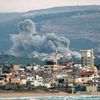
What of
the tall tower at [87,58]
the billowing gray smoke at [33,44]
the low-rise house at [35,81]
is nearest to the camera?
the low-rise house at [35,81]

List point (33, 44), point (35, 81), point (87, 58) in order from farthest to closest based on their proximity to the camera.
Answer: point (33, 44) → point (87, 58) → point (35, 81)

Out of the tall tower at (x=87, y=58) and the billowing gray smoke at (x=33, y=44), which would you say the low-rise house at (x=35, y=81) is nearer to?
the tall tower at (x=87, y=58)

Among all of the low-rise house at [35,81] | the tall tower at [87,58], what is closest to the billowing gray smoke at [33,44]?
the tall tower at [87,58]

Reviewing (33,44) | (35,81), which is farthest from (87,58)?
(33,44)

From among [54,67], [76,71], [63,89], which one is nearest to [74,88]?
[63,89]

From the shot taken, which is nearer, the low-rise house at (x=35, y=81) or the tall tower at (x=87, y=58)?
the low-rise house at (x=35, y=81)

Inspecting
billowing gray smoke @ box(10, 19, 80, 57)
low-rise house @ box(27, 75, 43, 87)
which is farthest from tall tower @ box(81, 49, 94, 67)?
billowing gray smoke @ box(10, 19, 80, 57)

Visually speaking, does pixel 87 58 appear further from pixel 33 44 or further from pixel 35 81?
pixel 33 44

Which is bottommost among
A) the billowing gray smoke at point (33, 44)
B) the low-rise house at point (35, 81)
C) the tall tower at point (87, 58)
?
the low-rise house at point (35, 81)

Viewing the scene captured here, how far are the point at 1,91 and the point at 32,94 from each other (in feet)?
14.2

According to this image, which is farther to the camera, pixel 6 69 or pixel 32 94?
pixel 6 69

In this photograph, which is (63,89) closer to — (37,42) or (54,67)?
(54,67)

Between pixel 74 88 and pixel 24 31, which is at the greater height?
pixel 24 31

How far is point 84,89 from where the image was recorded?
74875mm
